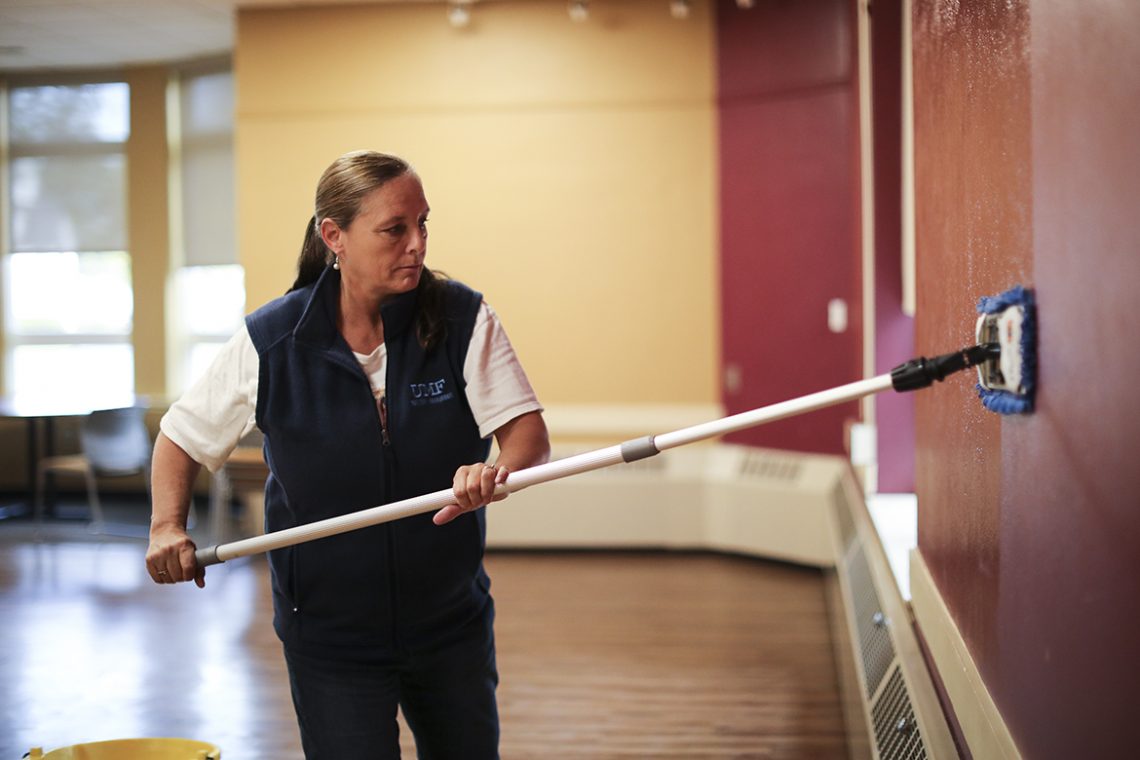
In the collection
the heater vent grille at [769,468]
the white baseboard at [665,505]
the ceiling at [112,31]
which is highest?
the ceiling at [112,31]

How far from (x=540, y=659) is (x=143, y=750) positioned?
2.13 meters

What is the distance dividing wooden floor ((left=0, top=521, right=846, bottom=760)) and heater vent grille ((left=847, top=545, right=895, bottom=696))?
411mm

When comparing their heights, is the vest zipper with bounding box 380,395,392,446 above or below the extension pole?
above

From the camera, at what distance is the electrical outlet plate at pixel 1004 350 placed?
50.0 inches

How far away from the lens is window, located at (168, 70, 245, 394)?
742 centimetres

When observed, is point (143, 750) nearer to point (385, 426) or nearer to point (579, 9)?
point (385, 426)

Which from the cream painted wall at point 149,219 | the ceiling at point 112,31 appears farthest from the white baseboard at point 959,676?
the cream painted wall at point 149,219

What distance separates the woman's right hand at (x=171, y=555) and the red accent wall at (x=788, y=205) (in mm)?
3556

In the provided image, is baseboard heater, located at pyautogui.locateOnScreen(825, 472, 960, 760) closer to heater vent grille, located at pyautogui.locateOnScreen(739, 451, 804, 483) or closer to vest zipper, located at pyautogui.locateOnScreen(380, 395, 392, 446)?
vest zipper, located at pyautogui.locateOnScreen(380, 395, 392, 446)

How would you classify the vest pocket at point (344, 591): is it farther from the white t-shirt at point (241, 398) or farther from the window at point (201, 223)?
the window at point (201, 223)

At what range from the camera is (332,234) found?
5.54 feet

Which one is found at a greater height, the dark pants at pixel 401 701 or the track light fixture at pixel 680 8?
the track light fixture at pixel 680 8

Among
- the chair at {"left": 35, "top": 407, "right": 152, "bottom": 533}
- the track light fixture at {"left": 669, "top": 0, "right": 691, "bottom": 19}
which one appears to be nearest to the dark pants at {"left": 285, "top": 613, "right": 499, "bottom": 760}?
the track light fixture at {"left": 669, "top": 0, "right": 691, "bottom": 19}

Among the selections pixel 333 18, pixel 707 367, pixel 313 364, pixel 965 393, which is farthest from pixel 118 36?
pixel 965 393
